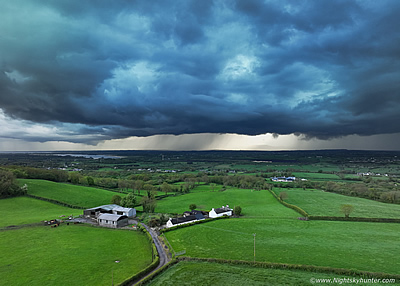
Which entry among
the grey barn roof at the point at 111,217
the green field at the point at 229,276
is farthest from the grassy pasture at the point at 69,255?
the green field at the point at 229,276

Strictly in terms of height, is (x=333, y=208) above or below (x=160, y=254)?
below

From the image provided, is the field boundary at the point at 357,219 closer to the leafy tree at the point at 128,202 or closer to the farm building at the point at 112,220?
the farm building at the point at 112,220

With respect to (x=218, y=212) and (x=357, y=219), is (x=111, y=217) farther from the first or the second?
(x=357, y=219)

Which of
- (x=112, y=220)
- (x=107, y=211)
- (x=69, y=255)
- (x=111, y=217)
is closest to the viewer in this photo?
(x=69, y=255)

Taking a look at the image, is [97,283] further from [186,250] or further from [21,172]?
[21,172]

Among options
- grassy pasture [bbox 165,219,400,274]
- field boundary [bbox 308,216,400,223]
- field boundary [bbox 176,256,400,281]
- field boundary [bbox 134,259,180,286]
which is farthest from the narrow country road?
field boundary [bbox 308,216,400,223]

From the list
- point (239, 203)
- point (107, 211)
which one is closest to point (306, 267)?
point (239, 203)
